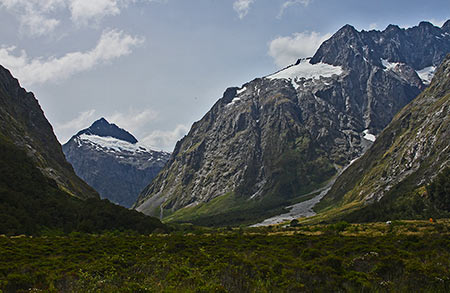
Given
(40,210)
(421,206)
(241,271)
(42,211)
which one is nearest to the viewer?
(241,271)

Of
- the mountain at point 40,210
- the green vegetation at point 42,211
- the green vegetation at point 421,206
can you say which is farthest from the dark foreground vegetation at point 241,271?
the green vegetation at point 421,206

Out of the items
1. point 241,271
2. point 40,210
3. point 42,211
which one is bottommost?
point 241,271

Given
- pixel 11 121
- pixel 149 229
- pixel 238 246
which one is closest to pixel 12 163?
pixel 149 229

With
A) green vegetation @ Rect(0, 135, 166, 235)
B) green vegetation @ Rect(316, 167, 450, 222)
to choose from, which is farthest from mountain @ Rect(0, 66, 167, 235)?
green vegetation @ Rect(316, 167, 450, 222)

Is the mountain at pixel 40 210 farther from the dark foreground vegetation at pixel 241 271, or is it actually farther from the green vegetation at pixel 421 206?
the green vegetation at pixel 421 206

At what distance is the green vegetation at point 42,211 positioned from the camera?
7762cm

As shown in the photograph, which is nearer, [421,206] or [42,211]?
[42,211]

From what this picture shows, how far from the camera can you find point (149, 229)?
92.9 m

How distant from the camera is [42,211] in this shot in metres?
86.9

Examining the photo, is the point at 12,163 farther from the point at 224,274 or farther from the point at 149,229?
the point at 224,274

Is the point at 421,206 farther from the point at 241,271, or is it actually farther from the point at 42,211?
the point at 241,271

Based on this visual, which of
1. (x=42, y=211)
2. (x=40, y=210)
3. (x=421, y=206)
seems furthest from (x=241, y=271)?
(x=421, y=206)

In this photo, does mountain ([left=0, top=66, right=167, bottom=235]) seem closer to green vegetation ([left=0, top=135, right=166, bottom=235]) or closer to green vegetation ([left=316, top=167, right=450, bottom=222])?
green vegetation ([left=0, top=135, right=166, bottom=235])

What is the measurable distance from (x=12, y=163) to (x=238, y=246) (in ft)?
308
